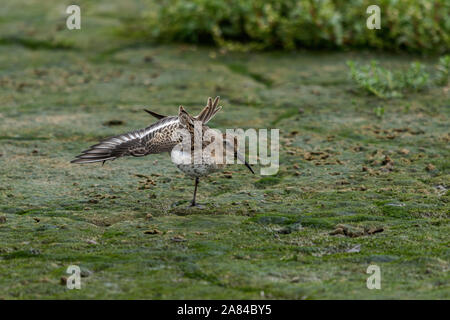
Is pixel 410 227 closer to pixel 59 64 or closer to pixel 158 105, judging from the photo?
pixel 158 105

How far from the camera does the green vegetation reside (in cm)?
800

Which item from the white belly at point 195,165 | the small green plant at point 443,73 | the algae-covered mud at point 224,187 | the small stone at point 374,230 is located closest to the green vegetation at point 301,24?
the algae-covered mud at point 224,187

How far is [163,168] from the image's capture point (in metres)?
5.35

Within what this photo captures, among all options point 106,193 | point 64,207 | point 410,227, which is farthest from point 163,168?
point 410,227

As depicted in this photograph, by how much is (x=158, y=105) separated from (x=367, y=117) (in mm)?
1936

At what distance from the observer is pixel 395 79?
7102 millimetres

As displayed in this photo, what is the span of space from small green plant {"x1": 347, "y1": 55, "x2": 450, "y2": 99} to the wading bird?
2231mm

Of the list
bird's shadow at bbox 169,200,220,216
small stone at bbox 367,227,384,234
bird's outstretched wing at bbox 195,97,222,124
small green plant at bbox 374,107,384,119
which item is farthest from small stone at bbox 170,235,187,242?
small green plant at bbox 374,107,384,119

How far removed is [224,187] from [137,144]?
26.0 inches

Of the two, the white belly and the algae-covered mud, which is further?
the white belly

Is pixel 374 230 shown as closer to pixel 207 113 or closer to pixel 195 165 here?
pixel 195 165

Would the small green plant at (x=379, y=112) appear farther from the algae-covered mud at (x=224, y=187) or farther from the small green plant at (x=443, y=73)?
the small green plant at (x=443, y=73)

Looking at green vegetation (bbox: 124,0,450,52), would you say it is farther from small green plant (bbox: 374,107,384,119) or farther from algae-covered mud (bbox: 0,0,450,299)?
small green plant (bbox: 374,107,384,119)

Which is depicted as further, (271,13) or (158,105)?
(271,13)
